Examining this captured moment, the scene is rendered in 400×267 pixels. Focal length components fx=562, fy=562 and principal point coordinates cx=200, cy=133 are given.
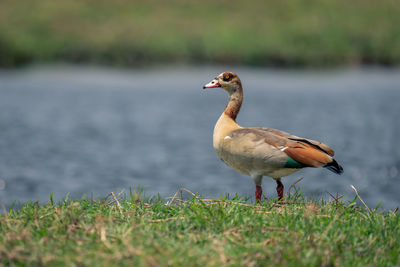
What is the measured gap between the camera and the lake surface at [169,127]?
13.7m

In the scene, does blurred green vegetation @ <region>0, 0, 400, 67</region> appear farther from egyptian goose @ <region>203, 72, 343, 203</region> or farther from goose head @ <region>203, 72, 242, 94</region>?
egyptian goose @ <region>203, 72, 343, 203</region>

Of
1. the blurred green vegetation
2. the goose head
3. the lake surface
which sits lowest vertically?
the lake surface

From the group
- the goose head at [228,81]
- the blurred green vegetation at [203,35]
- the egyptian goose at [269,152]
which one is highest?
the blurred green vegetation at [203,35]

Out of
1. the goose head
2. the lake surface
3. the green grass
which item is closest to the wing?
the green grass

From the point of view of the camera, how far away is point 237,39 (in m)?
39.7

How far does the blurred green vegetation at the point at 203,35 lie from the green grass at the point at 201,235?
33.0m

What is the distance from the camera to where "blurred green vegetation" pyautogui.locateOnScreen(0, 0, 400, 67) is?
38.9 metres

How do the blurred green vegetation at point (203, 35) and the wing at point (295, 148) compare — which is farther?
the blurred green vegetation at point (203, 35)

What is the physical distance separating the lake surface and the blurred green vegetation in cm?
141

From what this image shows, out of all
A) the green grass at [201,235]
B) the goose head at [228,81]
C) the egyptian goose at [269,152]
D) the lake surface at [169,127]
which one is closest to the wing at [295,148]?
the egyptian goose at [269,152]

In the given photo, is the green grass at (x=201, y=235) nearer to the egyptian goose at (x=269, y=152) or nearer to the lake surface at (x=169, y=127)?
the egyptian goose at (x=269, y=152)

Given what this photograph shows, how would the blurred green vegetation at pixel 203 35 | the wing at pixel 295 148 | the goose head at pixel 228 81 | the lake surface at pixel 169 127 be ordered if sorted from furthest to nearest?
the blurred green vegetation at pixel 203 35
the lake surface at pixel 169 127
the goose head at pixel 228 81
the wing at pixel 295 148

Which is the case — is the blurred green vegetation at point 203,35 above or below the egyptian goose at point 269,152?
above

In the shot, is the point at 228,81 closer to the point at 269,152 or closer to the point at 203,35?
the point at 269,152
